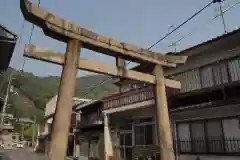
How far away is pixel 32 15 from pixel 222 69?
10.6m

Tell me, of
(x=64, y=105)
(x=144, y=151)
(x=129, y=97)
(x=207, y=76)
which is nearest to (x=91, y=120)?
(x=129, y=97)

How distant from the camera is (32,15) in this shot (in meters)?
5.82

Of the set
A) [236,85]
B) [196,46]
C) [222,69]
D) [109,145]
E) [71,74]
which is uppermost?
[196,46]

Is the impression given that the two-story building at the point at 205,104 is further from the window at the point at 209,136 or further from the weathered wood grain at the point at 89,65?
the weathered wood grain at the point at 89,65

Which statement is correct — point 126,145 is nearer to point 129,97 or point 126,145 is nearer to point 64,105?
point 129,97

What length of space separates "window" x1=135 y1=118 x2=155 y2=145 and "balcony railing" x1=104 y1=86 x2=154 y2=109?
1773 millimetres

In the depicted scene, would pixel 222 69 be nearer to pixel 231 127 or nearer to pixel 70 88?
pixel 231 127

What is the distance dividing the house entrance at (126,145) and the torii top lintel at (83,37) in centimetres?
1198

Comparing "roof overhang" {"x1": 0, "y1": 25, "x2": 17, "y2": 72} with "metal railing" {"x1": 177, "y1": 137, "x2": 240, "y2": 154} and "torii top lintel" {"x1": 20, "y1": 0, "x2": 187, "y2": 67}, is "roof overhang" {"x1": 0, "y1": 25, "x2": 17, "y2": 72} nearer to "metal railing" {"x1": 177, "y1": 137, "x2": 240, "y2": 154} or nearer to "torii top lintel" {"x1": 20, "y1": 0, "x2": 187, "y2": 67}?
"torii top lintel" {"x1": 20, "y1": 0, "x2": 187, "y2": 67}

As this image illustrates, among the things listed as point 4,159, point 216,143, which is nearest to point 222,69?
point 216,143

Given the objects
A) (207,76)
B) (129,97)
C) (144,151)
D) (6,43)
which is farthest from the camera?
(129,97)

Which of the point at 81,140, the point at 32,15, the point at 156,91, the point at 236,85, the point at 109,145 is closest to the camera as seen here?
the point at 32,15

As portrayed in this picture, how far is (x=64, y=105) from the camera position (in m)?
5.75

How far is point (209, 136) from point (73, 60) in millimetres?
9631
